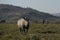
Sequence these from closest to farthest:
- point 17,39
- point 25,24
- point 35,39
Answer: point 35,39, point 17,39, point 25,24

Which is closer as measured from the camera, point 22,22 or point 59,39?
point 59,39

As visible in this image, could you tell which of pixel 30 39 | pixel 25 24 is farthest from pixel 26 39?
pixel 25 24

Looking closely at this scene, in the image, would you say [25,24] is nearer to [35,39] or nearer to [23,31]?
[23,31]

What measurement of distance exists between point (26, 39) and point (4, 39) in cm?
204

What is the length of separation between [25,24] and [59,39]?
6784 mm

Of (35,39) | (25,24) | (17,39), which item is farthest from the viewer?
(25,24)

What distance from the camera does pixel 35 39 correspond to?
44.4 feet

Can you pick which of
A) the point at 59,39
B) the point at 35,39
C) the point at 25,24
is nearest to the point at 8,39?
the point at 35,39

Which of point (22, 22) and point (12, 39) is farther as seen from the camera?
point (22, 22)

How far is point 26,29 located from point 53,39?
272 inches

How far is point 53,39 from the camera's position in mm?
15055

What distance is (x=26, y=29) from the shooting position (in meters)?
21.6

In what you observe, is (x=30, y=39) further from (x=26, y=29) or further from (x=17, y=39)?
(x=26, y=29)

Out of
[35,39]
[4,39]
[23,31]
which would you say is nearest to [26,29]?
[23,31]
